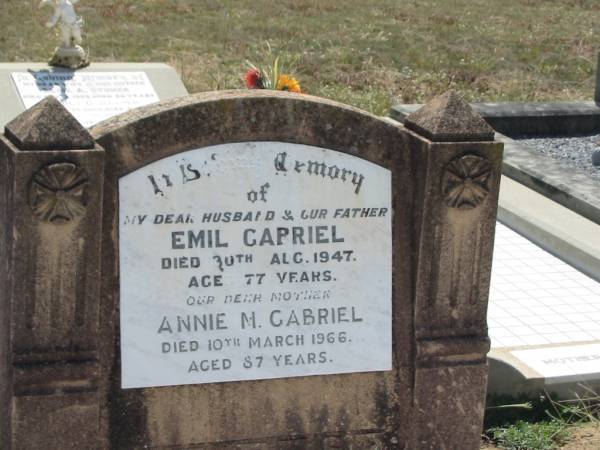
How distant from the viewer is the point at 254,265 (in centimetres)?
408

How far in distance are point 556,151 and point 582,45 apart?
26.4ft

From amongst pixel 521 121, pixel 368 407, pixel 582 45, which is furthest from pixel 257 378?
pixel 582 45

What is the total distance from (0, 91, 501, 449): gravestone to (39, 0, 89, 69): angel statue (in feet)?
20.1

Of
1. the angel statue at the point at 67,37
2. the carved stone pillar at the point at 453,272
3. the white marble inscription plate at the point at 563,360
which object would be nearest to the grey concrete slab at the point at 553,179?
the white marble inscription plate at the point at 563,360

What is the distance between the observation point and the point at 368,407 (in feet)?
14.0

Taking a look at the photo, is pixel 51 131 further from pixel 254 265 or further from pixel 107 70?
pixel 107 70

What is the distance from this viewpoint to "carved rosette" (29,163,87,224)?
3727mm

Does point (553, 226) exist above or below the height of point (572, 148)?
below

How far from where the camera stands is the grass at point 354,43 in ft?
46.2

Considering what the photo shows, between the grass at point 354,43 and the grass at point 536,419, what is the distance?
7164 mm

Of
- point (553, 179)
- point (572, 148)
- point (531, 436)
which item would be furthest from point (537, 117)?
point (531, 436)

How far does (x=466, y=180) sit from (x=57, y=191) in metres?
1.45

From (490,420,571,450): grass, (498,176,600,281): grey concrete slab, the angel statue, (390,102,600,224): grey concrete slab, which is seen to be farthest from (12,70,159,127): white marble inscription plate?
(490,420,571,450): grass

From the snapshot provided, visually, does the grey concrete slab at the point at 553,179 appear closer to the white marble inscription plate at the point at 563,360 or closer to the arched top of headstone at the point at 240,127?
the white marble inscription plate at the point at 563,360
